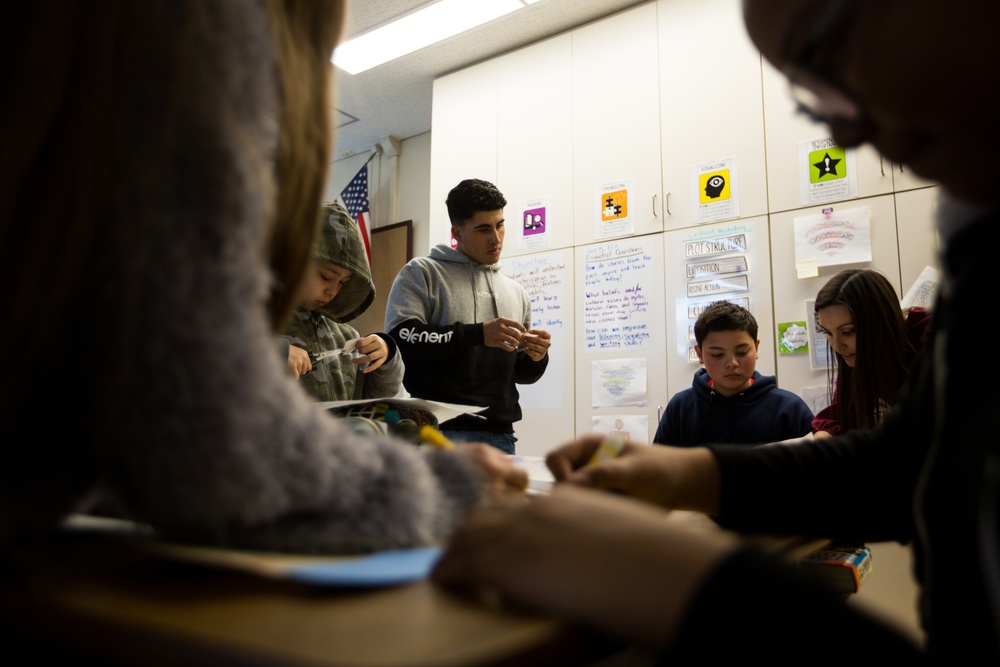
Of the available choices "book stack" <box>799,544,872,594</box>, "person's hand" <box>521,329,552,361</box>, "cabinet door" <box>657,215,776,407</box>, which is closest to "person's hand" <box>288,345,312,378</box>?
"person's hand" <box>521,329,552,361</box>

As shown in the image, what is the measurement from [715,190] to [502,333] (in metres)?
1.26

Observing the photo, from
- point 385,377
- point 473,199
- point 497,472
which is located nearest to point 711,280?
point 473,199

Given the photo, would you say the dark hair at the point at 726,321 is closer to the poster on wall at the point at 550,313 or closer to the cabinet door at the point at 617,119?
the cabinet door at the point at 617,119

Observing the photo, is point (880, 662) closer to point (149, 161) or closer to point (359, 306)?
point (149, 161)

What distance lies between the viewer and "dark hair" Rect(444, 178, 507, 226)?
2031mm

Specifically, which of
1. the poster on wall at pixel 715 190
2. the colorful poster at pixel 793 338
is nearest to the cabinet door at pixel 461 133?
the poster on wall at pixel 715 190

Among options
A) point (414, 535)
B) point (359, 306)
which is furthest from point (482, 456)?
point (359, 306)

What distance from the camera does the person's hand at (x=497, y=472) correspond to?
19.3 inches

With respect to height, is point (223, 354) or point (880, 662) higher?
point (223, 354)

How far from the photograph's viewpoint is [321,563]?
0.32 metres

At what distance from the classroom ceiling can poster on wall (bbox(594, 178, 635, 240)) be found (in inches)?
31.6

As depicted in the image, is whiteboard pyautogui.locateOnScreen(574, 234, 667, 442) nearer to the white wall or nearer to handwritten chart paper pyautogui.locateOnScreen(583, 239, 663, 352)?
handwritten chart paper pyautogui.locateOnScreen(583, 239, 663, 352)

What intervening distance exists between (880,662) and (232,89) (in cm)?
39

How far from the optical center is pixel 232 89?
35 cm
